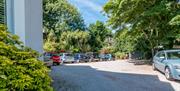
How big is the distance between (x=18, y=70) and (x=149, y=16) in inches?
706

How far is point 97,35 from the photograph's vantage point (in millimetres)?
41938

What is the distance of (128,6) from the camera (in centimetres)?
2086

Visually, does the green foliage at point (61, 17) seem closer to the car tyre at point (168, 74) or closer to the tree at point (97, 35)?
the tree at point (97, 35)

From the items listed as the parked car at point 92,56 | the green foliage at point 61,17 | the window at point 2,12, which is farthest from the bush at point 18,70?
the green foliage at point 61,17

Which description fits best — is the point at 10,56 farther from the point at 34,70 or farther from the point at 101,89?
the point at 101,89

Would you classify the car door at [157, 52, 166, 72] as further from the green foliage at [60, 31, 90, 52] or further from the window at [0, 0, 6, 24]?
the green foliage at [60, 31, 90, 52]

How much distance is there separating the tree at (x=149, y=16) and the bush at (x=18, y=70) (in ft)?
52.3

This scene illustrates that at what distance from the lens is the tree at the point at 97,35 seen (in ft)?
133

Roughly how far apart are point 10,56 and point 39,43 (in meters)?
2.78

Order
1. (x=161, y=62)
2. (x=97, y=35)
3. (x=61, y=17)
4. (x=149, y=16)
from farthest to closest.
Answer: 1. (x=61, y=17)
2. (x=97, y=35)
3. (x=149, y=16)
4. (x=161, y=62)

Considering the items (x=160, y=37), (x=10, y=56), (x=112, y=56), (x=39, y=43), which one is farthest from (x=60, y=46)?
(x=10, y=56)

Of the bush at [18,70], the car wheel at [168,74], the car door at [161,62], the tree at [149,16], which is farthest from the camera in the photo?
the tree at [149,16]

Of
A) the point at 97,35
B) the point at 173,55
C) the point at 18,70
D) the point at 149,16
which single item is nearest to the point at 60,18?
the point at 97,35

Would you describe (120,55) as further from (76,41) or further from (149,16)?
(149,16)
